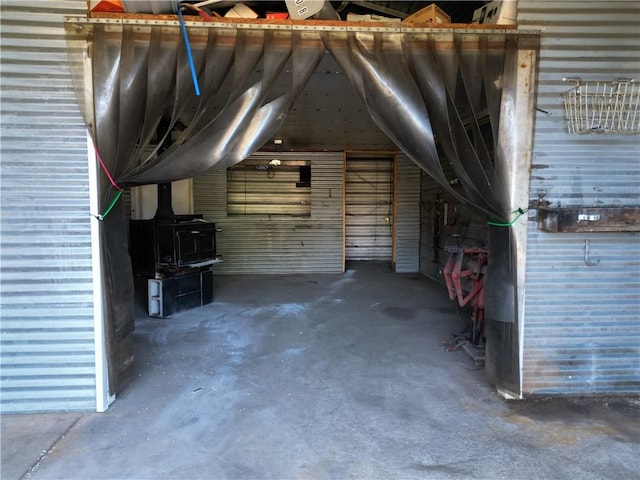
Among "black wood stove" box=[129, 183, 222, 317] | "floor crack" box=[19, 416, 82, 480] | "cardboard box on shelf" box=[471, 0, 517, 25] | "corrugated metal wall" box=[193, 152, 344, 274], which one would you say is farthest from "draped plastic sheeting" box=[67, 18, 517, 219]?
"corrugated metal wall" box=[193, 152, 344, 274]

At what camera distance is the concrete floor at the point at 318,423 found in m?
2.13

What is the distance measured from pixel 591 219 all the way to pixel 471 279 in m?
1.24

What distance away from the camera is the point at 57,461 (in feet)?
7.13

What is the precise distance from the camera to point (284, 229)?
8.12m

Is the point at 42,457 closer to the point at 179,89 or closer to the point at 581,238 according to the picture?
the point at 179,89

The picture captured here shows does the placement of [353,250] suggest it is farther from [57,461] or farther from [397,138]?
[57,461]

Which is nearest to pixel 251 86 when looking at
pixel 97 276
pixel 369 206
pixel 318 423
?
pixel 97 276

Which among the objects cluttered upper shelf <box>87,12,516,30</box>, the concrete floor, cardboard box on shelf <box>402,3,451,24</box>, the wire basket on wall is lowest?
the concrete floor

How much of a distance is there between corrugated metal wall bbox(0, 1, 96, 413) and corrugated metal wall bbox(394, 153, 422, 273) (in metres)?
6.51

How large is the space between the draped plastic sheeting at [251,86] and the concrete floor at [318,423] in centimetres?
142

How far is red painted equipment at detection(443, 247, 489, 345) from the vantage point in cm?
365

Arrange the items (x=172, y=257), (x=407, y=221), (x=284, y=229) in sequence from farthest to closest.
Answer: (x=407, y=221)
(x=284, y=229)
(x=172, y=257)

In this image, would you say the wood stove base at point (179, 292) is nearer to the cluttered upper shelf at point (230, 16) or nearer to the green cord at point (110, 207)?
the green cord at point (110, 207)

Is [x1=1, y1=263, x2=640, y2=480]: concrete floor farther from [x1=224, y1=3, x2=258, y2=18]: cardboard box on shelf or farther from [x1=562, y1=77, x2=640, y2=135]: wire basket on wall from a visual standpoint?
[x1=224, y1=3, x2=258, y2=18]: cardboard box on shelf
